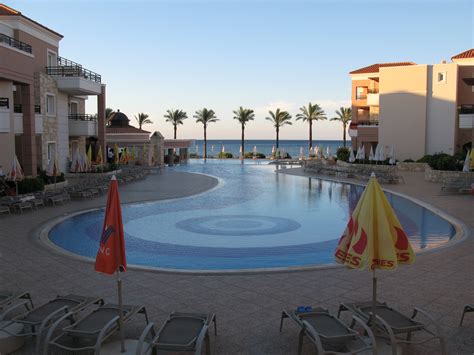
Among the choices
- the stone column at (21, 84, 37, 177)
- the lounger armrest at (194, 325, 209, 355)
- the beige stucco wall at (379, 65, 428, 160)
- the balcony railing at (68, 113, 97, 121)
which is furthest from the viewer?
the beige stucco wall at (379, 65, 428, 160)

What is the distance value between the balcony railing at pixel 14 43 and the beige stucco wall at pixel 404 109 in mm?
30943

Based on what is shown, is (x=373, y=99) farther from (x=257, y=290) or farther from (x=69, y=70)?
(x=257, y=290)

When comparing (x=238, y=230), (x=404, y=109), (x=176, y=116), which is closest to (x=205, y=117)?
(x=176, y=116)

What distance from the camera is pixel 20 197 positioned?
19703 millimetres

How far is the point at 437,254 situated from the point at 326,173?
2619 cm

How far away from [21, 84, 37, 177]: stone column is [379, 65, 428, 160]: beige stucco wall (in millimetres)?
31217

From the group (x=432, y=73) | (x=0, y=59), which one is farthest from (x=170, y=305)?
(x=432, y=73)

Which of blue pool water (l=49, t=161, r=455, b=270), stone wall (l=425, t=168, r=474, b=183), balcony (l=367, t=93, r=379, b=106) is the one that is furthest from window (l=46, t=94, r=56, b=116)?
balcony (l=367, t=93, r=379, b=106)

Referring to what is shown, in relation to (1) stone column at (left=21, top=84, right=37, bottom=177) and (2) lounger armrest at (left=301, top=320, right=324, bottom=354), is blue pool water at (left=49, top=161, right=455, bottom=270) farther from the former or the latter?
(1) stone column at (left=21, top=84, right=37, bottom=177)

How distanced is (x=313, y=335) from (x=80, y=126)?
33.1 m

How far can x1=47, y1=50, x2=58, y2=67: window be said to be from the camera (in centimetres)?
3321

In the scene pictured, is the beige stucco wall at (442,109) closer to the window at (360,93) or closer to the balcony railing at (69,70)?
the window at (360,93)

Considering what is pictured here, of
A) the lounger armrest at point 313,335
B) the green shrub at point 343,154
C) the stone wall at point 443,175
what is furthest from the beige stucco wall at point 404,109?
the lounger armrest at point 313,335

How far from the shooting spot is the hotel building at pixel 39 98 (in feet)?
80.7
